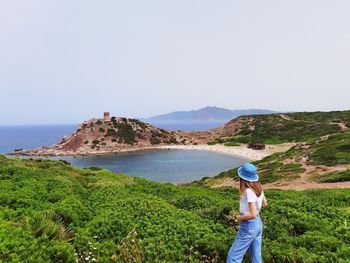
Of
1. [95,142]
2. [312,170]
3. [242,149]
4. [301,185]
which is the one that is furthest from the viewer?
[95,142]

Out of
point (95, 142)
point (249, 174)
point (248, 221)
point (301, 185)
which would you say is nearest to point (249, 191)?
point (249, 174)

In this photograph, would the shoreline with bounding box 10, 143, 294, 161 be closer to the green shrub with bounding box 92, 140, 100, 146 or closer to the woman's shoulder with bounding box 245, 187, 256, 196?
the green shrub with bounding box 92, 140, 100, 146

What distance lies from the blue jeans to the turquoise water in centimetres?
5196

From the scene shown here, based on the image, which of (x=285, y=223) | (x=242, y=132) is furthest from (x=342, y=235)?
(x=242, y=132)

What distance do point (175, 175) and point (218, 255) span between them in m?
57.3

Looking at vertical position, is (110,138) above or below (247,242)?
below

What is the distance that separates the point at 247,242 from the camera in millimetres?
7383

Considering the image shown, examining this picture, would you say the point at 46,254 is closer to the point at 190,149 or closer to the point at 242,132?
the point at 190,149

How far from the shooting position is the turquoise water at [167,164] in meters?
65.7

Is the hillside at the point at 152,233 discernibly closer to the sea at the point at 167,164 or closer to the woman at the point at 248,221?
the woman at the point at 248,221

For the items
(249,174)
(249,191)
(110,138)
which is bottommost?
(110,138)

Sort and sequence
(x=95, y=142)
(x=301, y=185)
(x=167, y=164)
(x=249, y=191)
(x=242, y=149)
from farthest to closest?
(x=95, y=142) → (x=242, y=149) → (x=167, y=164) → (x=301, y=185) → (x=249, y=191)

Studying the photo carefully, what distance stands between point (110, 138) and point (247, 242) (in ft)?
367

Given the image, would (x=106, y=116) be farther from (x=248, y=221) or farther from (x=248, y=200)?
(x=248, y=200)
